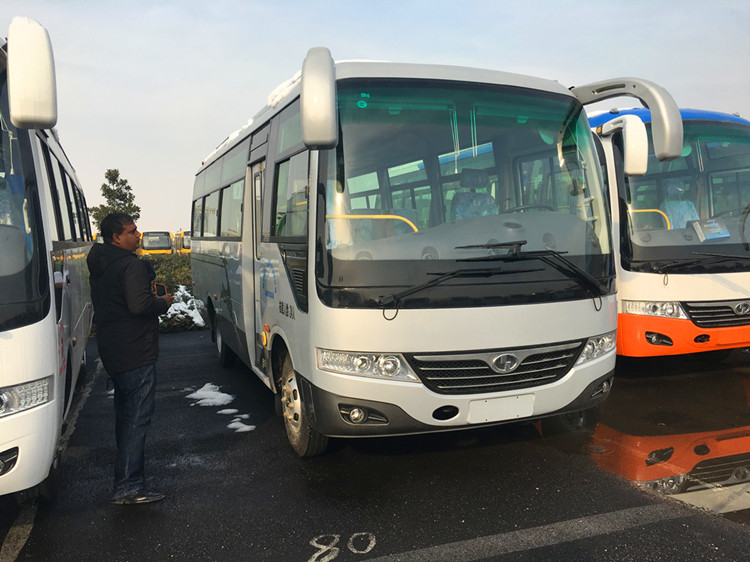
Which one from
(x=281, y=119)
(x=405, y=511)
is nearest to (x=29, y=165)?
(x=281, y=119)

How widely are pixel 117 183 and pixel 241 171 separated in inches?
1503

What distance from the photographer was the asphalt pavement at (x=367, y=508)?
3.46 m

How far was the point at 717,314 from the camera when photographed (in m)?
6.11

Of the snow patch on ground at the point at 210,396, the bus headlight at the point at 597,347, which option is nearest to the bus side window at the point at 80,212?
the snow patch on ground at the point at 210,396

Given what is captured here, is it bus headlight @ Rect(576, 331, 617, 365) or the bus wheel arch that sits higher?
bus headlight @ Rect(576, 331, 617, 365)

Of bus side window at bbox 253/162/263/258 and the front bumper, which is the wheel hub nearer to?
the front bumper

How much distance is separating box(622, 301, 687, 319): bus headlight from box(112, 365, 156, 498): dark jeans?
15.0ft

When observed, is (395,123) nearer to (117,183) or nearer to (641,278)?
(641,278)

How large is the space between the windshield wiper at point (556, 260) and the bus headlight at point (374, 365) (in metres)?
0.79

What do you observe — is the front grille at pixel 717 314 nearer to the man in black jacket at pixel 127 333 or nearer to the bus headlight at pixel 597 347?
the bus headlight at pixel 597 347

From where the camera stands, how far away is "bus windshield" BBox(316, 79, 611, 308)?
3.95 meters

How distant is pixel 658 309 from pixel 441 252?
10.5 ft

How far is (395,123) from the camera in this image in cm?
417

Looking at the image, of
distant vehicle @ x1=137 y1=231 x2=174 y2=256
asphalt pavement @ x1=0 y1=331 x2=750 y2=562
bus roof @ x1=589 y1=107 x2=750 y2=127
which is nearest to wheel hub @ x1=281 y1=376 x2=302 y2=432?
asphalt pavement @ x1=0 y1=331 x2=750 y2=562
